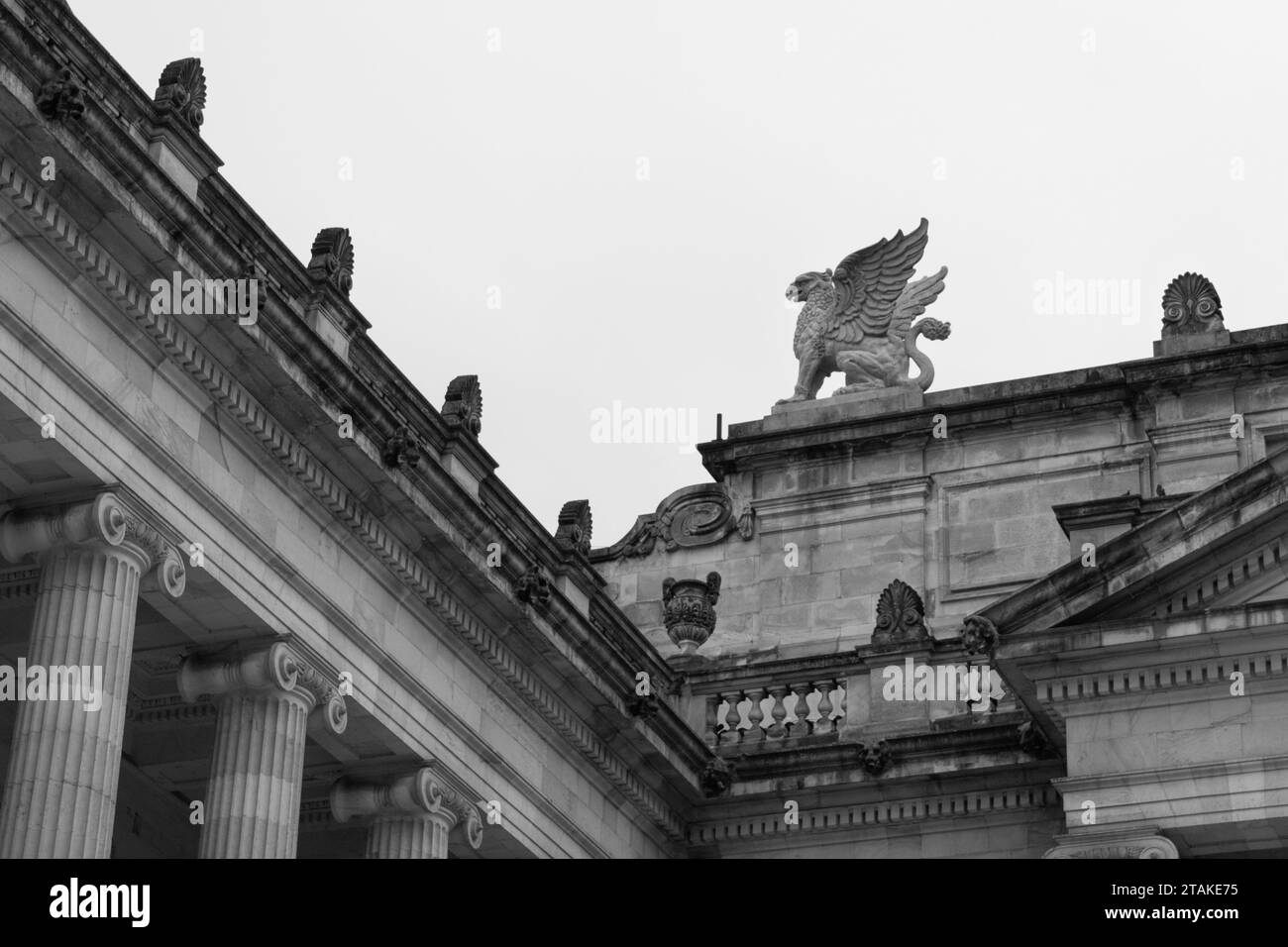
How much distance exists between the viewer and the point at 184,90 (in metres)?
28.4

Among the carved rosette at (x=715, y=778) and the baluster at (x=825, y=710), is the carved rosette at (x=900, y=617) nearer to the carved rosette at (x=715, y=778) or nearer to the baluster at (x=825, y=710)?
the baluster at (x=825, y=710)

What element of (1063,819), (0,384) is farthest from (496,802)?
(0,384)

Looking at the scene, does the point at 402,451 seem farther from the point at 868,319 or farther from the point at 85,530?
the point at 868,319

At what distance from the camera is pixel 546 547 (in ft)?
113

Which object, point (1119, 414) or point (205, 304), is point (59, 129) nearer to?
point (205, 304)

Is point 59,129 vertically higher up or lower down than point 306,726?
higher up

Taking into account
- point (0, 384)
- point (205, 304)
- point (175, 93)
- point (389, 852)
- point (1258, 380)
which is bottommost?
point (389, 852)

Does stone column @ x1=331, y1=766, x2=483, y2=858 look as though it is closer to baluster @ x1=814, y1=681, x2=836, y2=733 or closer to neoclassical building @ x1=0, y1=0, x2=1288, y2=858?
neoclassical building @ x1=0, y1=0, x2=1288, y2=858

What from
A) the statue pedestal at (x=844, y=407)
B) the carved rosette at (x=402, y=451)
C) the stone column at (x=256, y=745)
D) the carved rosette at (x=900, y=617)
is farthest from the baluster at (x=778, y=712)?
the stone column at (x=256, y=745)

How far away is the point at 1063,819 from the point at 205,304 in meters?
13.7

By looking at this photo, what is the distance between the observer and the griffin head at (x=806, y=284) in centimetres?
4397

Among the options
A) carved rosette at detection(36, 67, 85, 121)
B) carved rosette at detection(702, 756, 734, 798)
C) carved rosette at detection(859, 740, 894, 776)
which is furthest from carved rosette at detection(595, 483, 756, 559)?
carved rosette at detection(36, 67, 85, 121)

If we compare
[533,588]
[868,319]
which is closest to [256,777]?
[533,588]
